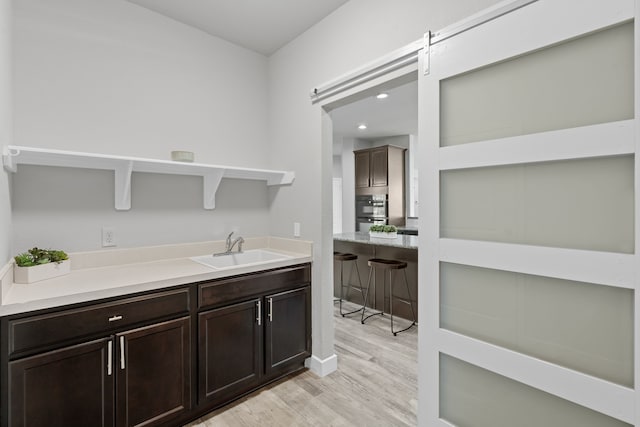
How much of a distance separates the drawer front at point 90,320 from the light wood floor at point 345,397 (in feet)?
2.55

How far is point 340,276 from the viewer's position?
4.44m

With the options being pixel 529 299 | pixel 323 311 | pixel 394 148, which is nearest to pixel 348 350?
pixel 323 311

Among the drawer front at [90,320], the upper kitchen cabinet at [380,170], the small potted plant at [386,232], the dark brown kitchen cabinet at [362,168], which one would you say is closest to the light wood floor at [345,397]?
the drawer front at [90,320]

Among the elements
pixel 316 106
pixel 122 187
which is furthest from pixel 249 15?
pixel 122 187

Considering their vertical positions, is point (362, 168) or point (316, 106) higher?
point (362, 168)

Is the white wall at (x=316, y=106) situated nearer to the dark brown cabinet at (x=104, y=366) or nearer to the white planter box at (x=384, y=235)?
the dark brown cabinet at (x=104, y=366)

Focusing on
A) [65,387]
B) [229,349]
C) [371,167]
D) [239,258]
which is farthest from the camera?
[371,167]

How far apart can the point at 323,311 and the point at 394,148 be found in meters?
4.76

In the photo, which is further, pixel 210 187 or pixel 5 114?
pixel 210 187

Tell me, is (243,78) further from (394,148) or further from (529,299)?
(394,148)

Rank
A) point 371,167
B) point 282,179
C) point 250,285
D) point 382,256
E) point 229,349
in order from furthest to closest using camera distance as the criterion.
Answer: point 371,167
point 382,256
point 282,179
point 250,285
point 229,349

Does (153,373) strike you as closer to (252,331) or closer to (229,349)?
(229,349)

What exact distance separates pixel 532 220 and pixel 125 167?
238 cm

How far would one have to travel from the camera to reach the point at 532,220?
4.31ft
